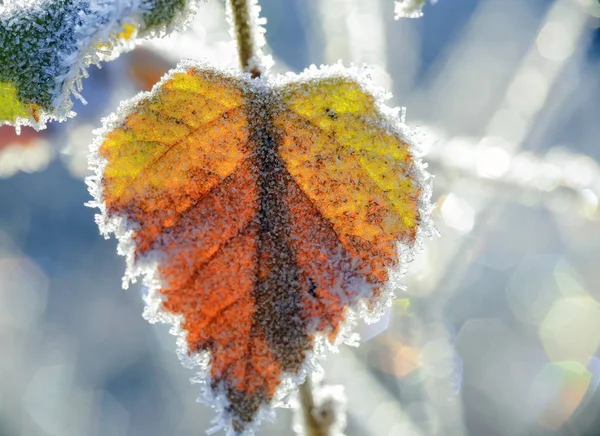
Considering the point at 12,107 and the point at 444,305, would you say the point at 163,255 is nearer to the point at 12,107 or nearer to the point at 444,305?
the point at 12,107

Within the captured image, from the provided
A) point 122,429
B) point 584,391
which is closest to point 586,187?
point 584,391

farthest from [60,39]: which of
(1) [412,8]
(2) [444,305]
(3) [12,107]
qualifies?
(2) [444,305]

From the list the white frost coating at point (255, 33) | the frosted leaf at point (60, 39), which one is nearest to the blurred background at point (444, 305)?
the white frost coating at point (255, 33)

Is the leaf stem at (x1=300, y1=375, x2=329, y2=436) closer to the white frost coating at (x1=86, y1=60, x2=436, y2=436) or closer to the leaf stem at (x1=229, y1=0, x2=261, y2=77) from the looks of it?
the white frost coating at (x1=86, y1=60, x2=436, y2=436)

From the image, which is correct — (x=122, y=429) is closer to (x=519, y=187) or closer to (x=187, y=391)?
(x=187, y=391)

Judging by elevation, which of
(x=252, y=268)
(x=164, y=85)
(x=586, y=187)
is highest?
(x=586, y=187)
